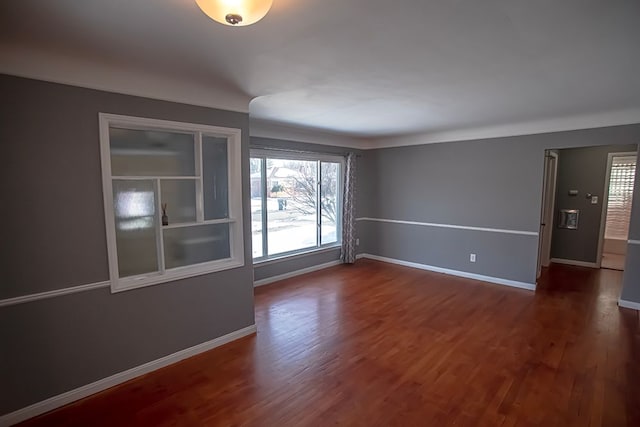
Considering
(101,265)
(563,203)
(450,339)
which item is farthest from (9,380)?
(563,203)

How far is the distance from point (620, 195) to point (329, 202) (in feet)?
18.1

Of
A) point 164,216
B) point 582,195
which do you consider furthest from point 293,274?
point 582,195

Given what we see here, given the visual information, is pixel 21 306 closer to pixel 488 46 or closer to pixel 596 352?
pixel 488 46

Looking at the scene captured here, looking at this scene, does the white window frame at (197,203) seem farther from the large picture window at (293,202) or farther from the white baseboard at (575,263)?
the white baseboard at (575,263)

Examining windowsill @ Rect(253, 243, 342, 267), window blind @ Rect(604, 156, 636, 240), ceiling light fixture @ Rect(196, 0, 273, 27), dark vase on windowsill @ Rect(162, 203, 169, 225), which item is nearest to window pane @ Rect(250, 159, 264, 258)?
windowsill @ Rect(253, 243, 342, 267)

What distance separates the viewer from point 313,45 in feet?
6.31

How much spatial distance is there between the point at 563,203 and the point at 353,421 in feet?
20.2

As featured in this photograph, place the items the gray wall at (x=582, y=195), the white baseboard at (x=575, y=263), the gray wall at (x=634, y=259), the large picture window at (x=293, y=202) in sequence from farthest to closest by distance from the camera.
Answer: the white baseboard at (x=575, y=263)
the gray wall at (x=582, y=195)
the large picture window at (x=293, y=202)
the gray wall at (x=634, y=259)

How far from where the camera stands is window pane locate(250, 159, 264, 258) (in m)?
4.75

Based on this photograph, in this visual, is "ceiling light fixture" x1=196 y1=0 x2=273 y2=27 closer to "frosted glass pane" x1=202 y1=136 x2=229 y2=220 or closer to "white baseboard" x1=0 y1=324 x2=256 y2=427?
"frosted glass pane" x1=202 y1=136 x2=229 y2=220

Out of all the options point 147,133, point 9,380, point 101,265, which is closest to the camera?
point 9,380

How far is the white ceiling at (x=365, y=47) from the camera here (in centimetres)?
153

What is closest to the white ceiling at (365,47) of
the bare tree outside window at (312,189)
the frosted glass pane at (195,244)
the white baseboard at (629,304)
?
the frosted glass pane at (195,244)

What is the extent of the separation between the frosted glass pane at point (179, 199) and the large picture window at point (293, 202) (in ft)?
4.89
